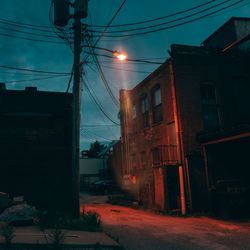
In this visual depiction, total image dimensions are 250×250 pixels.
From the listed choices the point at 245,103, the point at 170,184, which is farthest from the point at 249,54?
the point at 170,184

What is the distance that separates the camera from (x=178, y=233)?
313 inches

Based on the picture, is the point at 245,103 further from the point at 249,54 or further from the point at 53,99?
the point at 53,99

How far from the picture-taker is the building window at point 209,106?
44.5 ft

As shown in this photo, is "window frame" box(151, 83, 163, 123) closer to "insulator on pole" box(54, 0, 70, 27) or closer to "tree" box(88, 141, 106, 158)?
"insulator on pole" box(54, 0, 70, 27)

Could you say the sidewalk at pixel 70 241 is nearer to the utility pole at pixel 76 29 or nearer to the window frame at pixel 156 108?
the utility pole at pixel 76 29

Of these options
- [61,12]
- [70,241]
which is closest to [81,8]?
[61,12]

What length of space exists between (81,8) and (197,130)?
8.41 metres

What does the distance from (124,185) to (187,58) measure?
9511 mm

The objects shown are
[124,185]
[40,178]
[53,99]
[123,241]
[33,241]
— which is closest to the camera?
[33,241]

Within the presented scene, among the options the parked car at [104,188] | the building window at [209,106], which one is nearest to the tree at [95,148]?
the parked car at [104,188]

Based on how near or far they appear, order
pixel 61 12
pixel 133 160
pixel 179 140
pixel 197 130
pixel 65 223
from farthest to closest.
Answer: pixel 133 160 < pixel 197 130 < pixel 179 140 < pixel 61 12 < pixel 65 223

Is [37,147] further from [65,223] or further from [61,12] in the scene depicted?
[61,12]

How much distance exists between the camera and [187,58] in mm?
13648

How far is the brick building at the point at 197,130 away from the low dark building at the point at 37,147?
5078 mm
